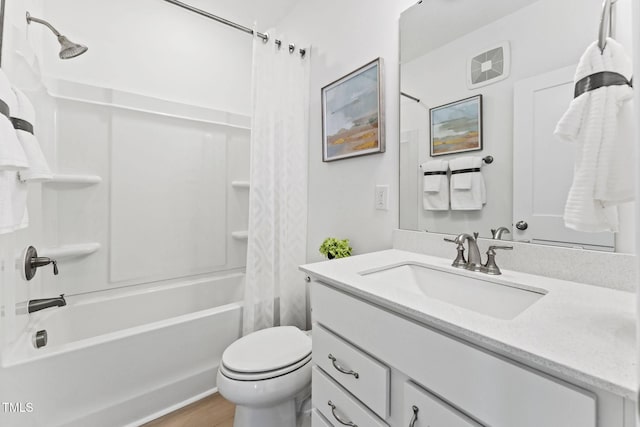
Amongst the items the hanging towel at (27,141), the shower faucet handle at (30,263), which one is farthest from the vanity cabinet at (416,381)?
the shower faucet handle at (30,263)

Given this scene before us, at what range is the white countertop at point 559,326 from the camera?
1.30 ft

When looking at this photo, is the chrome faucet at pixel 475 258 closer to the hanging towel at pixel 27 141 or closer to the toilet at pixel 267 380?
the toilet at pixel 267 380

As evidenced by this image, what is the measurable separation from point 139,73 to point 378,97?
5.66 ft

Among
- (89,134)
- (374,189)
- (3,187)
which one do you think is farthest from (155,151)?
(374,189)

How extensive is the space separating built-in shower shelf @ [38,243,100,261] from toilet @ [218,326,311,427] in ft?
3.98

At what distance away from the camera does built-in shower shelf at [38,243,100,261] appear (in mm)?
1594

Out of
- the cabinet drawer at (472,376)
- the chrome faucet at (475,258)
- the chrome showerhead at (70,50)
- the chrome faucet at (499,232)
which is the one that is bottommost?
the cabinet drawer at (472,376)

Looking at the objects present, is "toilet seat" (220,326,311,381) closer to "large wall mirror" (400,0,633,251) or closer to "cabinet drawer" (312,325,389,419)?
"cabinet drawer" (312,325,389,419)

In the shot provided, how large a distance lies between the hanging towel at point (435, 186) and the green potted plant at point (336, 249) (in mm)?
471

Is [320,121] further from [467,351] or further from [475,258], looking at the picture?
[467,351]

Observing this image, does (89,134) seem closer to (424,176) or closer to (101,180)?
(101,180)

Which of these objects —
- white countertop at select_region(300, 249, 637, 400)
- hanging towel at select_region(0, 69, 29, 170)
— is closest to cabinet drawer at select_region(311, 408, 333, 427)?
white countertop at select_region(300, 249, 637, 400)

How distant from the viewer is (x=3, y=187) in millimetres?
834

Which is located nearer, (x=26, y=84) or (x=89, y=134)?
(x=26, y=84)
